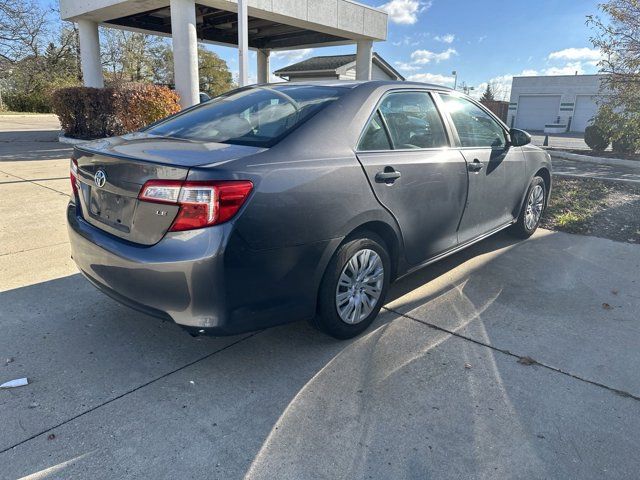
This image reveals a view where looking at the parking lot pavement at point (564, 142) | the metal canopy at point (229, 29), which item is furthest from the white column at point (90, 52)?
the parking lot pavement at point (564, 142)

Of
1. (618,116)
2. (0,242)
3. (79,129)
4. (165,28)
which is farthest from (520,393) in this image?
(165,28)

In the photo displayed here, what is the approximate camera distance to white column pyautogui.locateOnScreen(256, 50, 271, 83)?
2109 cm

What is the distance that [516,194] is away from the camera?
4941 millimetres

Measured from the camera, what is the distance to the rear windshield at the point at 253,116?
294 centimetres

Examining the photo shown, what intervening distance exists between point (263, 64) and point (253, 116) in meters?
19.4

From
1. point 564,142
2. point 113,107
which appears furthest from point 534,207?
point 564,142

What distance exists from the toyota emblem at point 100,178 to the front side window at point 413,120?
6.11 ft

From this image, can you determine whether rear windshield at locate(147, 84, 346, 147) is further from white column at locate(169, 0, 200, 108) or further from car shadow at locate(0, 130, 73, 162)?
white column at locate(169, 0, 200, 108)

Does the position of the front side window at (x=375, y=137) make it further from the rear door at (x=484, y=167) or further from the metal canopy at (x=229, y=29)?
the metal canopy at (x=229, y=29)

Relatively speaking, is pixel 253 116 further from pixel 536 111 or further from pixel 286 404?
pixel 536 111

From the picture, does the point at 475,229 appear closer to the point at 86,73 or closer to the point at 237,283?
the point at 237,283

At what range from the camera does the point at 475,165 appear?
13.4 feet

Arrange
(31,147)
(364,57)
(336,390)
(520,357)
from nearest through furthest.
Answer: (336,390)
(520,357)
(31,147)
(364,57)

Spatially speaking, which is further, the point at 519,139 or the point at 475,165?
the point at 519,139
